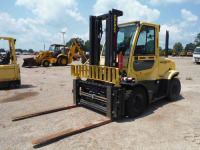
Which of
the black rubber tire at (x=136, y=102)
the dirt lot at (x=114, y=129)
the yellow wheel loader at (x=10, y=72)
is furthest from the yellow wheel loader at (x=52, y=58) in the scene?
the black rubber tire at (x=136, y=102)

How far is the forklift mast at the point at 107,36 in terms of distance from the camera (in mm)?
4590

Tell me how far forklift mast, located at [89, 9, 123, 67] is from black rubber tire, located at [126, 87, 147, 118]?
0.96 meters

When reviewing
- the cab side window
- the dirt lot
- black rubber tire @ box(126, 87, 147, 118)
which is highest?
the cab side window

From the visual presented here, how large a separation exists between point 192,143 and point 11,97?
6.72 m

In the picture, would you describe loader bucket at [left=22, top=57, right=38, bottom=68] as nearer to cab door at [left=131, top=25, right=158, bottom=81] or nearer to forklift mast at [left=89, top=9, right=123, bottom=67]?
forklift mast at [left=89, top=9, right=123, bottom=67]

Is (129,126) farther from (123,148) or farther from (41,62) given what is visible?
(41,62)

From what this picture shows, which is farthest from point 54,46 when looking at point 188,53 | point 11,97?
point 188,53

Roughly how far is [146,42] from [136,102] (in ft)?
5.93

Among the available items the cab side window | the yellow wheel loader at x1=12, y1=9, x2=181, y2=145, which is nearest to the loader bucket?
the yellow wheel loader at x1=12, y1=9, x2=181, y2=145

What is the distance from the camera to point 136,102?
192 inches

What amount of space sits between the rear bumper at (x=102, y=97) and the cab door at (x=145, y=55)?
94 centimetres

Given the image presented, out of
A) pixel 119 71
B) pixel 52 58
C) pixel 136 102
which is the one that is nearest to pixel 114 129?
pixel 136 102

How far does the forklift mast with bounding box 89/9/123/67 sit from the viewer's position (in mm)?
4590

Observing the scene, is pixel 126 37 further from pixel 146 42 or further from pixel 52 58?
pixel 52 58
